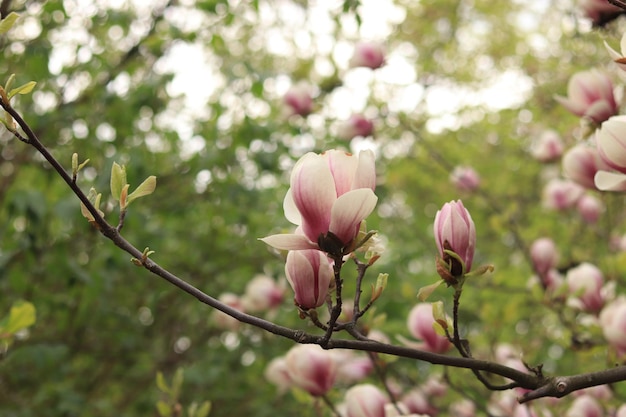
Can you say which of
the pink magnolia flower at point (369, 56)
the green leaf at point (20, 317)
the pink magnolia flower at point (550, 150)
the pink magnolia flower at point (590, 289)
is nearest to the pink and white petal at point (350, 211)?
the green leaf at point (20, 317)

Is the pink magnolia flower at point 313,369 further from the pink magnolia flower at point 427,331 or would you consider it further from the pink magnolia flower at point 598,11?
the pink magnolia flower at point 598,11

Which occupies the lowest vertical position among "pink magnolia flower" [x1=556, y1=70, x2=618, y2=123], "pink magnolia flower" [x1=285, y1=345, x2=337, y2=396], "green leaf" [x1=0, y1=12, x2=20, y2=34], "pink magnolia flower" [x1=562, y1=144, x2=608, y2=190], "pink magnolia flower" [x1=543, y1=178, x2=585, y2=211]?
"pink magnolia flower" [x1=543, y1=178, x2=585, y2=211]

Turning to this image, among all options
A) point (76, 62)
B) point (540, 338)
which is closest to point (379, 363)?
point (76, 62)

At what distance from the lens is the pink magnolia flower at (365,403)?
3.38 feet

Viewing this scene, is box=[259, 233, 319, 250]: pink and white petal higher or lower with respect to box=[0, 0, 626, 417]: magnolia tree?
higher

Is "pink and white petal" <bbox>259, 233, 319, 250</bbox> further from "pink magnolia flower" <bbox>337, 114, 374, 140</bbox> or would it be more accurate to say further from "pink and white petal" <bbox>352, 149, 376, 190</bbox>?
"pink magnolia flower" <bbox>337, 114, 374, 140</bbox>

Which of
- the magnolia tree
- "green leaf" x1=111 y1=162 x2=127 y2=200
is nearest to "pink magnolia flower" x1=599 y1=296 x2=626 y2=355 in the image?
the magnolia tree

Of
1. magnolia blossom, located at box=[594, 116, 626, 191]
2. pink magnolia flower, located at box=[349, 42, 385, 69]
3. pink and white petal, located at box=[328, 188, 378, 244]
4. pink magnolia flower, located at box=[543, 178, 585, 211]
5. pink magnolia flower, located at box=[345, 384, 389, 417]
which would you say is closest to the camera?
pink and white petal, located at box=[328, 188, 378, 244]

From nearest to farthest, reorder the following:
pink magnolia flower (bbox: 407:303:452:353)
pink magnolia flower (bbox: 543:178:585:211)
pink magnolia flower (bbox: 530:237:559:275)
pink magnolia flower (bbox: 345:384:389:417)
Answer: pink magnolia flower (bbox: 345:384:389:417), pink magnolia flower (bbox: 407:303:452:353), pink magnolia flower (bbox: 530:237:559:275), pink magnolia flower (bbox: 543:178:585:211)

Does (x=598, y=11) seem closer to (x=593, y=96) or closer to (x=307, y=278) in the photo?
(x=593, y=96)

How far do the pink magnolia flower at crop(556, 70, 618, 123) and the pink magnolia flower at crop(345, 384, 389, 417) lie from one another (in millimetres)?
596

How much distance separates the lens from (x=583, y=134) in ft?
3.54

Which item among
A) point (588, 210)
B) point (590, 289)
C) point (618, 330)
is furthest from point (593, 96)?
point (588, 210)

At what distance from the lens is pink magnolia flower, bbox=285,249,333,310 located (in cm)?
71
